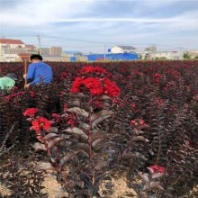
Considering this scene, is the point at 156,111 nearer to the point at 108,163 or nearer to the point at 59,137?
the point at 108,163

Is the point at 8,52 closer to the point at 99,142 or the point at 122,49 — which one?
the point at 99,142

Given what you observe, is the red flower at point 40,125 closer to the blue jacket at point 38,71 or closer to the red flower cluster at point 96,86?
the red flower cluster at point 96,86

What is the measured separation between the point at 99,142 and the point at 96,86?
338 mm

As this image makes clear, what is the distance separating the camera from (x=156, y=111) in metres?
3.78

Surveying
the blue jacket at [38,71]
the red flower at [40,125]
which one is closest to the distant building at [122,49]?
the blue jacket at [38,71]

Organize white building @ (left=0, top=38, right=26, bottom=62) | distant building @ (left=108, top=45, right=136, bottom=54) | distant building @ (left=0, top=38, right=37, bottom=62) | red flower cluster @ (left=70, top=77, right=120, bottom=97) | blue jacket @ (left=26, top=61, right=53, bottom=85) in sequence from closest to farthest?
red flower cluster @ (left=70, top=77, right=120, bottom=97) → blue jacket @ (left=26, top=61, right=53, bottom=85) → white building @ (left=0, top=38, right=26, bottom=62) → distant building @ (left=0, top=38, right=37, bottom=62) → distant building @ (left=108, top=45, right=136, bottom=54)

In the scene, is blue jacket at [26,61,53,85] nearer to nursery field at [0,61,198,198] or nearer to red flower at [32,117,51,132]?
nursery field at [0,61,198,198]

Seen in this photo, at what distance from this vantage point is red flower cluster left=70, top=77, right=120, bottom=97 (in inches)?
68.7

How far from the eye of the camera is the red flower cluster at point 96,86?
5.73 ft

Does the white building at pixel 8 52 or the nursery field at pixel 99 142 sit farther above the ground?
the nursery field at pixel 99 142

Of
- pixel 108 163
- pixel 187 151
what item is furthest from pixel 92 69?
pixel 187 151

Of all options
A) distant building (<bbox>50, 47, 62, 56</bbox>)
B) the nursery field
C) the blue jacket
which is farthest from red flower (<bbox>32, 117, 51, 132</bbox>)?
distant building (<bbox>50, 47, 62, 56</bbox>)

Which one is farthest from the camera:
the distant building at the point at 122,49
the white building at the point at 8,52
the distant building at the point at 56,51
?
the distant building at the point at 122,49

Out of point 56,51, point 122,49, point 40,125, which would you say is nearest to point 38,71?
point 40,125
